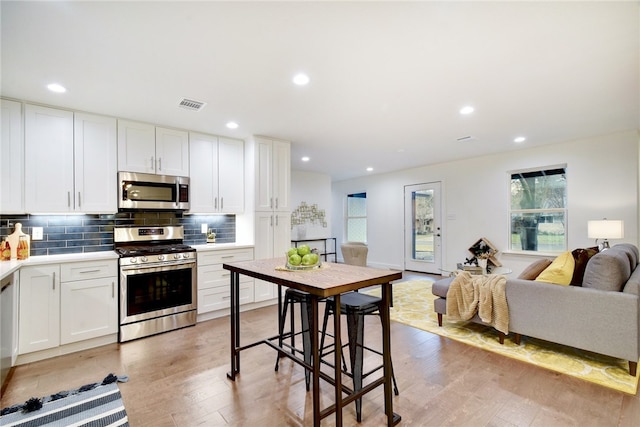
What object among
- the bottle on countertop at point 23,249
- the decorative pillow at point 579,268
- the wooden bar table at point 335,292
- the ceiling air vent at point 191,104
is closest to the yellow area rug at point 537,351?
the decorative pillow at point 579,268

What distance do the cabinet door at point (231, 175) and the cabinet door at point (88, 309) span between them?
5.29ft

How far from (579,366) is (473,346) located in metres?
0.79

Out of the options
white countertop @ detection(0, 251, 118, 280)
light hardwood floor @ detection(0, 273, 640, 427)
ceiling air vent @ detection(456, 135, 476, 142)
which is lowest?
light hardwood floor @ detection(0, 273, 640, 427)

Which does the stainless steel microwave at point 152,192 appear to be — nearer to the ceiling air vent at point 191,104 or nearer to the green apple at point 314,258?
the ceiling air vent at point 191,104

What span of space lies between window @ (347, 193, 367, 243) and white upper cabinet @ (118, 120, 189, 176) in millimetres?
5341

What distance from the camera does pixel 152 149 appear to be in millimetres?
3623

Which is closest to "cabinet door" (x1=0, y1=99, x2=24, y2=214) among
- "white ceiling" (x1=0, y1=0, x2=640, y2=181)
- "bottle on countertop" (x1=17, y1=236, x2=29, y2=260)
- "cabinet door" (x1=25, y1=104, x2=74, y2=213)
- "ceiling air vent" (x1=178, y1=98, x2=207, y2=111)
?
"cabinet door" (x1=25, y1=104, x2=74, y2=213)

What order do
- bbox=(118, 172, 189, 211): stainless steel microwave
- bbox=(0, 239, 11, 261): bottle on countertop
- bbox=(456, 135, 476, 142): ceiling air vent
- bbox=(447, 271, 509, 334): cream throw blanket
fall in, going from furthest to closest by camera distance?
bbox=(456, 135, 476, 142): ceiling air vent < bbox=(118, 172, 189, 211): stainless steel microwave < bbox=(447, 271, 509, 334): cream throw blanket < bbox=(0, 239, 11, 261): bottle on countertop

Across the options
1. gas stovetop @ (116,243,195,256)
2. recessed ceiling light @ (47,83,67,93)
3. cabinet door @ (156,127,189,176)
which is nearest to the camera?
recessed ceiling light @ (47,83,67,93)

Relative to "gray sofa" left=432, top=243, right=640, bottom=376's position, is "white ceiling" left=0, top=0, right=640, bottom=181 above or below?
above

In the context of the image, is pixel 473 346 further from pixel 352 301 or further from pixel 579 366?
pixel 352 301

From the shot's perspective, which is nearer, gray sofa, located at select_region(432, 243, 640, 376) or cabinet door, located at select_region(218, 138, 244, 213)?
gray sofa, located at select_region(432, 243, 640, 376)

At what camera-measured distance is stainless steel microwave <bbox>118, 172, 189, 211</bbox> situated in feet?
11.2

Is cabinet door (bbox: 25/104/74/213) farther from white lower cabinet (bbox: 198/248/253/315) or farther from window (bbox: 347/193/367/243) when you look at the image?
window (bbox: 347/193/367/243)
